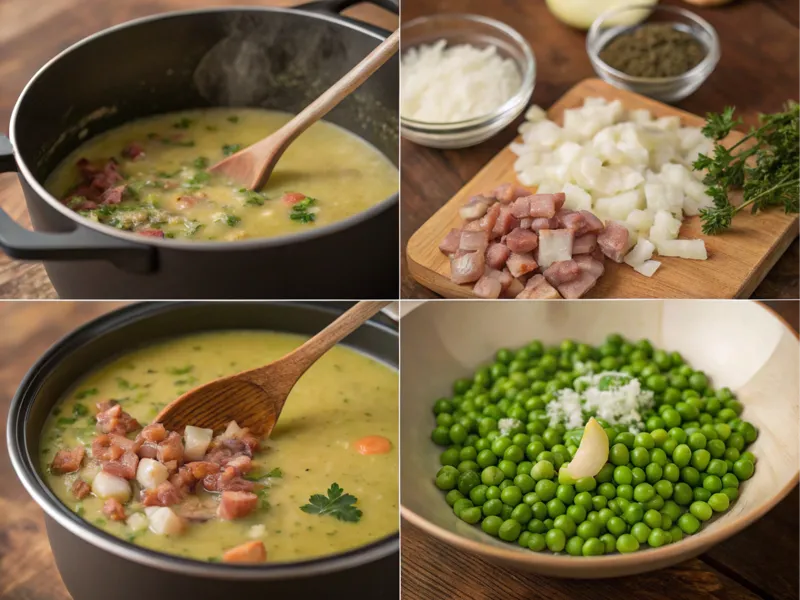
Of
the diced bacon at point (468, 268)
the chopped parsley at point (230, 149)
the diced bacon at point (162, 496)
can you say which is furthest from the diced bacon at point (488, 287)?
the diced bacon at point (162, 496)

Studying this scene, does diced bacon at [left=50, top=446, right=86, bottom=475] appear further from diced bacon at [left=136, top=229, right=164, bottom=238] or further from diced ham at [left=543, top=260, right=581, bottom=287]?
diced ham at [left=543, top=260, right=581, bottom=287]

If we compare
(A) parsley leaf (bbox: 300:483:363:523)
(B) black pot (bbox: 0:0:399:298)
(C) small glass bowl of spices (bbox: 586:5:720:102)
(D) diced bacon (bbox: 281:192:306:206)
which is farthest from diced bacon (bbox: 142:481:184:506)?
(C) small glass bowl of spices (bbox: 586:5:720:102)

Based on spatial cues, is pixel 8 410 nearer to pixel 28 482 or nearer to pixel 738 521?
pixel 28 482

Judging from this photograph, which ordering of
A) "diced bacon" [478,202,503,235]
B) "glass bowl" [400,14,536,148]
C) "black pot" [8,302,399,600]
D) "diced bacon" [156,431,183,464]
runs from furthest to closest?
"glass bowl" [400,14,536,148] < "diced bacon" [478,202,503,235] < "diced bacon" [156,431,183,464] < "black pot" [8,302,399,600]

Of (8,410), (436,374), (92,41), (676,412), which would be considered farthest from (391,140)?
(8,410)

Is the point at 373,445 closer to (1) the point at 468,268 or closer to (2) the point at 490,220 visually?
(1) the point at 468,268

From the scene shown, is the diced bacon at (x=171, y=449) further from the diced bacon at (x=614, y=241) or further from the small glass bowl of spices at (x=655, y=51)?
the small glass bowl of spices at (x=655, y=51)
